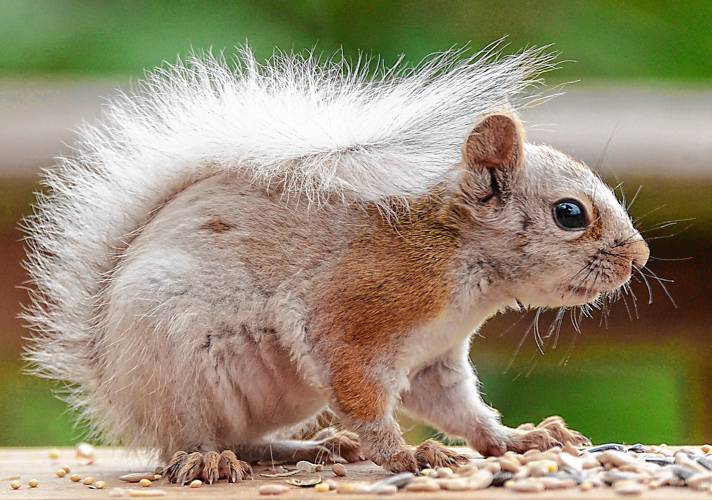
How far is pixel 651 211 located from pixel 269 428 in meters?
0.78

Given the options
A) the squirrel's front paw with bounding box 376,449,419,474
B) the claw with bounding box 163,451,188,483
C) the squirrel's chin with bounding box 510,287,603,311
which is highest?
the squirrel's chin with bounding box 510,287,603,311

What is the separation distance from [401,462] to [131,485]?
38 cm

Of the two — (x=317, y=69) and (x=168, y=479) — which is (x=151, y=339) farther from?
(x=317, y=69)

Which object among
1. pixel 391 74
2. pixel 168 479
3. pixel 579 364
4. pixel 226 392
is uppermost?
pixel 391 74

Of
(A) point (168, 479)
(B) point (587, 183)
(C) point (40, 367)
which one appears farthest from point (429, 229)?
(C) point (40, 367)

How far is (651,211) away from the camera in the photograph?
2012 millimetres

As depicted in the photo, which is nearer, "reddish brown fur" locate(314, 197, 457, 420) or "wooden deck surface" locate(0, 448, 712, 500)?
"wooden deck surface" locate(0, 448, 712, 500)

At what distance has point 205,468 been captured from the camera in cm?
156

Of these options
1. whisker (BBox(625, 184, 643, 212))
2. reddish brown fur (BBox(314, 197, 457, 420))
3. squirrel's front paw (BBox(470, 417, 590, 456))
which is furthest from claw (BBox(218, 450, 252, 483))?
whisker (BBox(625, 184, 643, 212))

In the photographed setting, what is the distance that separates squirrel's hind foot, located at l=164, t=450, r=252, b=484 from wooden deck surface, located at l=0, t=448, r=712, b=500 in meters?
0.02

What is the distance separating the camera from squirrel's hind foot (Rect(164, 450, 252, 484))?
5.09ft

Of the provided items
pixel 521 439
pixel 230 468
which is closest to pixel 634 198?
pixel 521 439

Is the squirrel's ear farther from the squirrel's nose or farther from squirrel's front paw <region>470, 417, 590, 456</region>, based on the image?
squirrel's front paw <region>470, 417, 590, 456</region>

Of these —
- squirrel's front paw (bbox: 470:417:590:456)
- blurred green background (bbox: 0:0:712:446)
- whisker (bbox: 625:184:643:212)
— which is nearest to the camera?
squirrel's front paw (bbox: 470:417:590:456)
